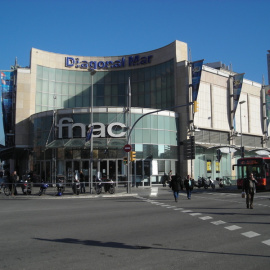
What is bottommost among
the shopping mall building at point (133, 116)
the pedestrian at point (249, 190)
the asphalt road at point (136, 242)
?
the asphalt road at point (136, 242)

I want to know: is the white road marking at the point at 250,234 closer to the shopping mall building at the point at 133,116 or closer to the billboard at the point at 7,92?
the shopping mall building at the point at 133,116

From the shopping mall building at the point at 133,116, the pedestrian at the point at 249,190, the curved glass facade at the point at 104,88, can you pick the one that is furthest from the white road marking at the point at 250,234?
the curved glass facade at the point at 104,88

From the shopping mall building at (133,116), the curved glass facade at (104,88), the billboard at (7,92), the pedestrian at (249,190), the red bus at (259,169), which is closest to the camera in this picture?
the pedestrian at (249,190)

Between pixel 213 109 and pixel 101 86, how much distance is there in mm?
16709

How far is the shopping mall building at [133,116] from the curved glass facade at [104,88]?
0.14 m

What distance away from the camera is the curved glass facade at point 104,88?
148ft

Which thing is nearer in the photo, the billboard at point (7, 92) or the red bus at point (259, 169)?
the red bus at point (259, 169)

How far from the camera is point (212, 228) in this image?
33.4 ft

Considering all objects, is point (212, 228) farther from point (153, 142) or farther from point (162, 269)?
point (153, 142)

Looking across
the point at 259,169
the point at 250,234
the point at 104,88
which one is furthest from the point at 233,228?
the point at 104,88

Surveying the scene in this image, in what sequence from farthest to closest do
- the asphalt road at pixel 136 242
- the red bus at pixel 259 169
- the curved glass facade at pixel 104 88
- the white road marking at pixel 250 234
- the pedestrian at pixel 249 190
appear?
the curved glass facade at pixel 104 88 → the red bus at pixel 259 169 → the pedestrian at pixel 249 190 → the white road marking at pixel 250 234 → the asphalt road at pixel 136 242

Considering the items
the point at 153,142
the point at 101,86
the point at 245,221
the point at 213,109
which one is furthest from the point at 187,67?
the point at 245,221

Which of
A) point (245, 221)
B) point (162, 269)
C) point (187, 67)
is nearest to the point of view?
point (162, 269)

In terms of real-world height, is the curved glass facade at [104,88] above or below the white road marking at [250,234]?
above
